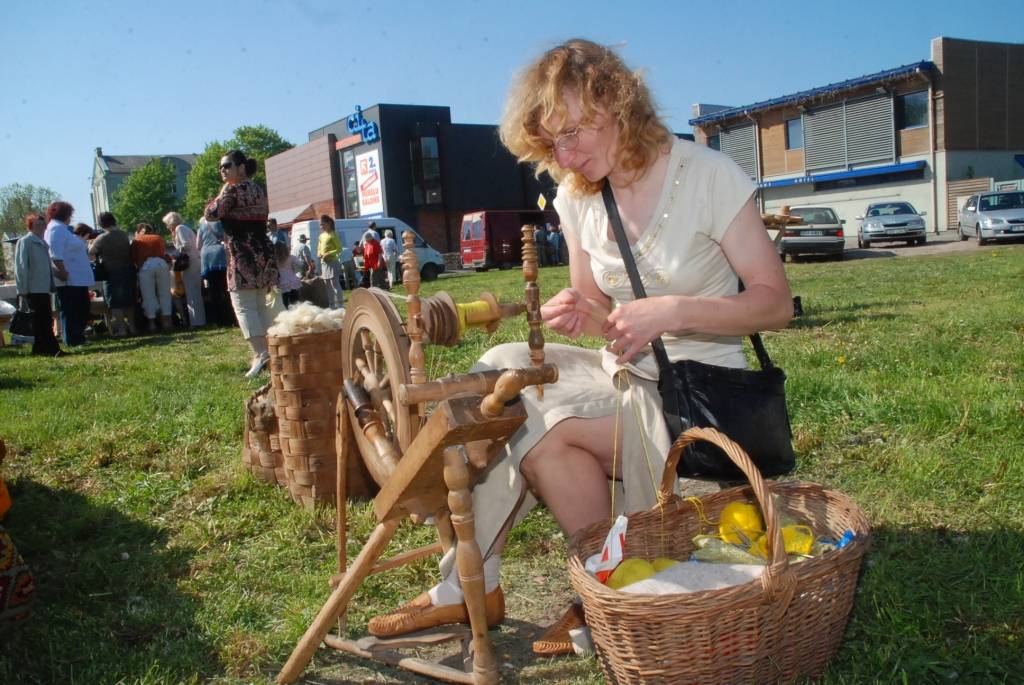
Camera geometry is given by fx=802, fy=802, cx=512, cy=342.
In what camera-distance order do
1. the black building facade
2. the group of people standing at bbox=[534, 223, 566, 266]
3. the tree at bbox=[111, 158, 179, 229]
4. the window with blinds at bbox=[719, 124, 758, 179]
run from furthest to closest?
the tree at bbox=[111, 158, 179, 229]
the black building facade
the window with blinds at bbox=[719, 124, 758, 179]
the group of people standing at bbox=[534, 223, 566, 266]

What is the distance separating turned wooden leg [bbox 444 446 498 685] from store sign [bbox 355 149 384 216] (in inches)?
1498

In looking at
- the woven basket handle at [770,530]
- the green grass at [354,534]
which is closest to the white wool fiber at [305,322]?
the green grass at [354,534]

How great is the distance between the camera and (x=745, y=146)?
38.0m

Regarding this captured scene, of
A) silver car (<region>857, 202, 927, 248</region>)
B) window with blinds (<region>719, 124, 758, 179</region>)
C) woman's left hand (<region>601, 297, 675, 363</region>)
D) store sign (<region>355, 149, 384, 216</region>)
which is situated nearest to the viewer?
woman's left hand (<region>601, 297, 675, 363</region>)

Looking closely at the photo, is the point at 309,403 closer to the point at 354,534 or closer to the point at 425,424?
the point at 354,534

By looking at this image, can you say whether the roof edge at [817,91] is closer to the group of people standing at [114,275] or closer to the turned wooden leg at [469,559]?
the group of people standing at [114,275]

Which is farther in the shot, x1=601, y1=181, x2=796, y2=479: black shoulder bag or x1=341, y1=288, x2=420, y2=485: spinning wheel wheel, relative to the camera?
x1=601, y1=181, x2=796, y2=479: black shoulder bag

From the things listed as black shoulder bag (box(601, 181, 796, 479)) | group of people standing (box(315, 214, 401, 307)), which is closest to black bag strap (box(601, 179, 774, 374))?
black shoulder bag (box(601, 181, 796, 479))

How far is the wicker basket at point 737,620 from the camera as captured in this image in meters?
1.52

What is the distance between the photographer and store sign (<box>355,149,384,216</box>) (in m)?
38.9

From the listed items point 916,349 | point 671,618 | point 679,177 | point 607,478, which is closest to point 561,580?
Result: point 607,478

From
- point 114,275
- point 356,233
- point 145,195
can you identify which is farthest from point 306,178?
point 114,275

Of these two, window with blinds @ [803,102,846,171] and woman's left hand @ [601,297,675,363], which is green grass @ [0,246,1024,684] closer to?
woman's left hand @ [601,297,675,363]

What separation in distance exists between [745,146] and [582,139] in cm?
3859
